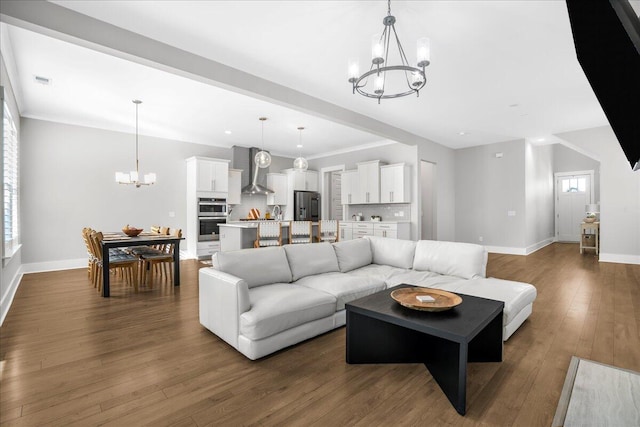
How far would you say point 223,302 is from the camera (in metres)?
2.59

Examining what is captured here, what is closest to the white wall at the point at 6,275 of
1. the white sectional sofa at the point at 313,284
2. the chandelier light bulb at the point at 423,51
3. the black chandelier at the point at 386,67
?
the white sectional sofa at the point at 313,284

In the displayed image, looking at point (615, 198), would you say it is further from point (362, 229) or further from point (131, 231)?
point (131, 231)

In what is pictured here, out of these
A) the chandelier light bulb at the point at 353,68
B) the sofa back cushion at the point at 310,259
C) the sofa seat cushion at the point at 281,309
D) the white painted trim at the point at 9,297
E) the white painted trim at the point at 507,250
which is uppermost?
the chandelier light bulb at the point at 353,68

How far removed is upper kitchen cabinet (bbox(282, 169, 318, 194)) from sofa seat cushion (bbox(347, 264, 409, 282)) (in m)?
5.29

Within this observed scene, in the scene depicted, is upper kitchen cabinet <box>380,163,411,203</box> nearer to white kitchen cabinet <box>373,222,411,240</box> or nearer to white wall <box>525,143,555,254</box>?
white kitchen cabinet <box>373,222,411,240</box>

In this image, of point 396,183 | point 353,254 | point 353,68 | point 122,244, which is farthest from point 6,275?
point 396,183

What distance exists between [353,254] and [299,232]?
2242mm

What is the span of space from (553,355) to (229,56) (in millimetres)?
4128

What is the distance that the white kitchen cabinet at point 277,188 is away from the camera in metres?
8.78

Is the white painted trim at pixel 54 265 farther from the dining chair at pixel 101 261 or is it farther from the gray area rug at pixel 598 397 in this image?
the gray area rug at pixel 598 397

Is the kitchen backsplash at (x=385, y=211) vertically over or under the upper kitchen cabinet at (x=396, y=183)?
under

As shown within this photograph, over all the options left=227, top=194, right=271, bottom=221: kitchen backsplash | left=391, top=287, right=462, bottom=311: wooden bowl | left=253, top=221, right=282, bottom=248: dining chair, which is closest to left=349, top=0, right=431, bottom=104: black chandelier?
left=391, top=287, right=462, bottom=311: wooden bowl

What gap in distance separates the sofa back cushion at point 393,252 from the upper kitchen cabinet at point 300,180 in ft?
16.3

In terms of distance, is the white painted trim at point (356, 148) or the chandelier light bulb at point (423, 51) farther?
the white painted trim at point (356, 148)
